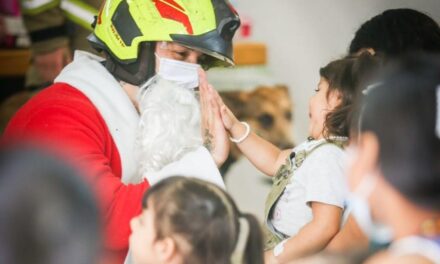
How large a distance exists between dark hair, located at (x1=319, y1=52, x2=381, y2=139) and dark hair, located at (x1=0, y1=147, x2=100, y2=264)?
506mm

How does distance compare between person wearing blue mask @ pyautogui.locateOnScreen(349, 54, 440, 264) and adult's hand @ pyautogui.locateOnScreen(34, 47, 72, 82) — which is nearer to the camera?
person wearing blue mask @ pyautogui.locateOnScreen(349, 54, 440, 264)

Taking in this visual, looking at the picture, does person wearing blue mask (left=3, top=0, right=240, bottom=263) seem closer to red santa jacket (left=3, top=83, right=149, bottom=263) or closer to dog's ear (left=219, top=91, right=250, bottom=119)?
red santa jacket (left=3, top=83, right=149, bottom=263)

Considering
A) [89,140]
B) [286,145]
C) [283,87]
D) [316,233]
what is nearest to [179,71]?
[89,140]

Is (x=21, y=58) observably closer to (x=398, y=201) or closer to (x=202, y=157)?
(x=202, y=157)

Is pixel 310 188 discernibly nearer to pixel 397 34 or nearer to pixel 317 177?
pixel 317 177

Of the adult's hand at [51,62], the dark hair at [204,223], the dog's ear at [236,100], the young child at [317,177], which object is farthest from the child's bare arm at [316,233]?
the adult's hand at [51,62]

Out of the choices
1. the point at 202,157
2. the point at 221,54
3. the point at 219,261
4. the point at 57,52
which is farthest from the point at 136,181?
the point at 57,52

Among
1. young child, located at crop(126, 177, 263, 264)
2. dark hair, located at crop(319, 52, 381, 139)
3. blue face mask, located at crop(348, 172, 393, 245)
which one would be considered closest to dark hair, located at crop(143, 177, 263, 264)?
young child, located at crop(126, 177, 263, 264)

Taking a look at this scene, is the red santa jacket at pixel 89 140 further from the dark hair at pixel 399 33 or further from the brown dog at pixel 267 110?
the brown dog at pixel 267 110

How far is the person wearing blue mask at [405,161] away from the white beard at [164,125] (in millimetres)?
486

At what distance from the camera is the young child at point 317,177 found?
1.17 metres

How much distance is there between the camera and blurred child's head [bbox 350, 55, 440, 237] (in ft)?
2.56

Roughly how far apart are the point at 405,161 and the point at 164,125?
0.58m

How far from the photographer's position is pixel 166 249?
2.95 feet
